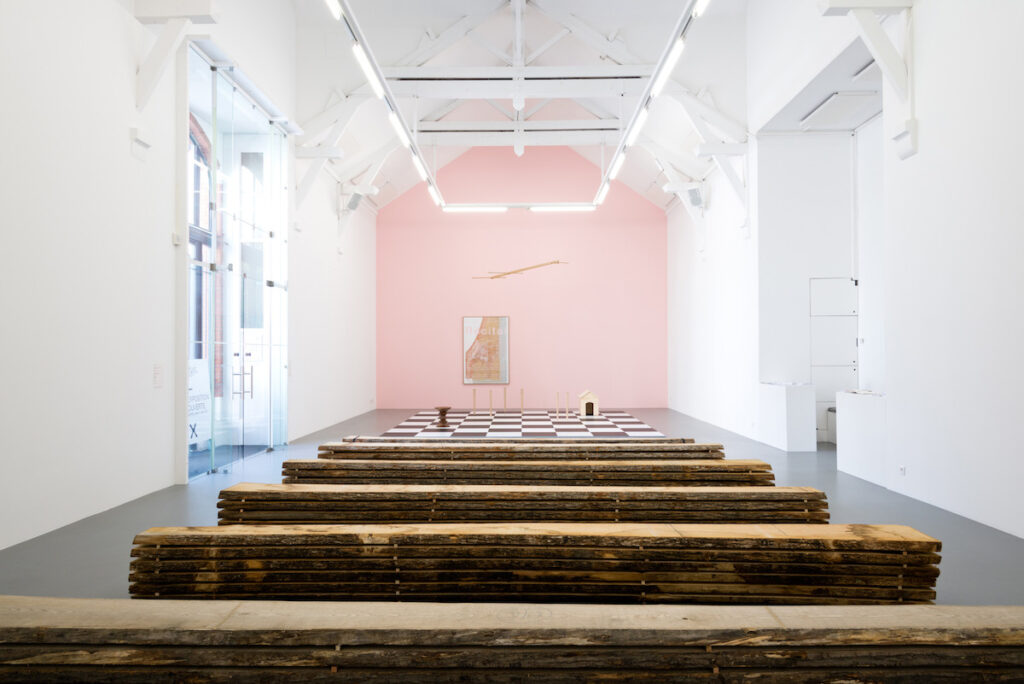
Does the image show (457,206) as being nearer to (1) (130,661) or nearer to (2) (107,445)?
(2) (107,445)

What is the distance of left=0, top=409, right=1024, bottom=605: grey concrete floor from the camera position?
3525 mm

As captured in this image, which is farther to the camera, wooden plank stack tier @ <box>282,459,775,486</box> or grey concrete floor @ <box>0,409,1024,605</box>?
wooden plank stack tier @ <box>282,459,775,486</box>

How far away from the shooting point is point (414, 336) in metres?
15.4

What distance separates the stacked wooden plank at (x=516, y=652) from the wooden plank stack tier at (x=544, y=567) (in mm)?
666

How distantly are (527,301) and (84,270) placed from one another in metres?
10.8

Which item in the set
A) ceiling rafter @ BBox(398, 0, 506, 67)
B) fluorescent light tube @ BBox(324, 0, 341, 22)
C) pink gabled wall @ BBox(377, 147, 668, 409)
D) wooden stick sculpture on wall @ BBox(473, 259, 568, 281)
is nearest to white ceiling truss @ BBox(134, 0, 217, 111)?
fluorescent light tube @ BBox(324, 0, 341, 22)

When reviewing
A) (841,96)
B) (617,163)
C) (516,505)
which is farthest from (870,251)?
(516,505)

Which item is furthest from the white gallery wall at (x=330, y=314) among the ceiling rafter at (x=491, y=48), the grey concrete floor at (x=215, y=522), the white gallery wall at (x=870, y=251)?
the white gallery wall at (x=870, y=251)

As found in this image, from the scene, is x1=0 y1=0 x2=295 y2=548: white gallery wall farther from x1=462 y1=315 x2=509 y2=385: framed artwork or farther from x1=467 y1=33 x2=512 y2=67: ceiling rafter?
x1=462 y1=315 x2=509 y2=385: framed artwork

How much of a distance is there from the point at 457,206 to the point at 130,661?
10661 mm

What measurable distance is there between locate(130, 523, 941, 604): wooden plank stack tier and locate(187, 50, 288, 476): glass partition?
4.72 metres

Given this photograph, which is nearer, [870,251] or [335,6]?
[335,6]

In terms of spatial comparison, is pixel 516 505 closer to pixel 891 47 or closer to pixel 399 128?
pixel 891 47

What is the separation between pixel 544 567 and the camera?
9.07 ft
